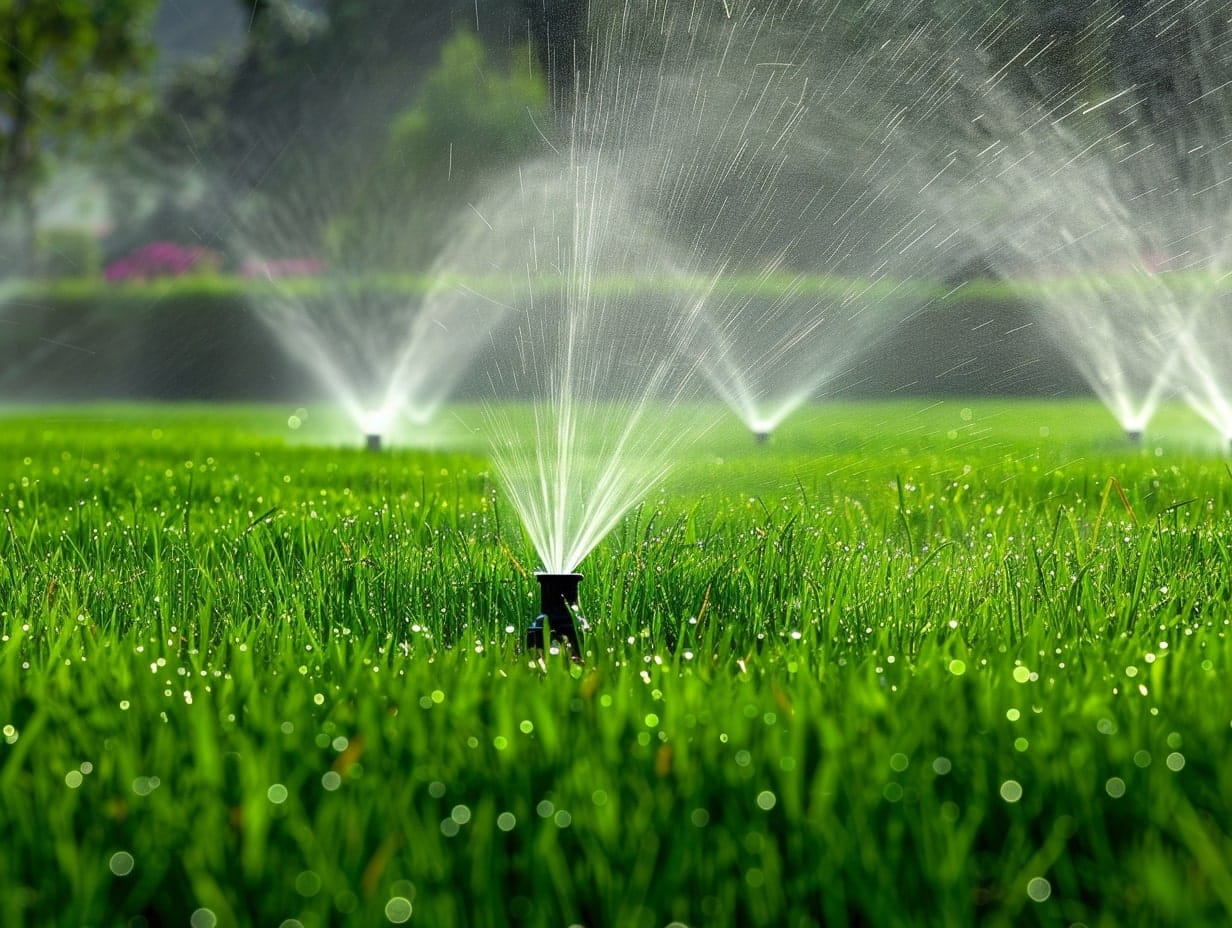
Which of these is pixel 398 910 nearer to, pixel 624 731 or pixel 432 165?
pixel 624 731

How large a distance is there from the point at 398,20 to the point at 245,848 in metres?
30.3

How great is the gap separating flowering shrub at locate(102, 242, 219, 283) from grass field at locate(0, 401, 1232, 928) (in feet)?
77.4

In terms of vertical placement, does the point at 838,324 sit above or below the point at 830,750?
above

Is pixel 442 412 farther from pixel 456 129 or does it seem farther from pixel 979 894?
pixel 979 894

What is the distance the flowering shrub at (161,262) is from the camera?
1020 inches

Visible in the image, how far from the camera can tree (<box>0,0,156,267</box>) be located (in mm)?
23297

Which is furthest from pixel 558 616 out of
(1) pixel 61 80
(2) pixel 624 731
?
(1) pixel 61 80

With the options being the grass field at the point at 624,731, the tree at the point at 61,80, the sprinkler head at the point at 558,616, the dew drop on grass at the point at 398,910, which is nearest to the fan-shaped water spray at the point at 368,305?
the tree at the point at 61,80

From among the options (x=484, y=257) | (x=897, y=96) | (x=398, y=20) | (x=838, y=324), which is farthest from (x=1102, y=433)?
(x=398, y=20)

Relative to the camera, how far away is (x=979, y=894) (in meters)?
1.43

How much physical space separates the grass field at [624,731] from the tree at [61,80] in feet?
74.9

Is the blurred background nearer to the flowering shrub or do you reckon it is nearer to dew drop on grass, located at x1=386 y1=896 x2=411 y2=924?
the flowering shrub

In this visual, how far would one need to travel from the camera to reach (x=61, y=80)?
80.7 feet

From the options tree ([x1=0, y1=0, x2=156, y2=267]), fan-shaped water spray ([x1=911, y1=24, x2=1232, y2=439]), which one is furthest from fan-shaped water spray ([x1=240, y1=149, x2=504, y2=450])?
fan-shaped water spray ([x1=911, y1=24, x2=1232, y2=439])
